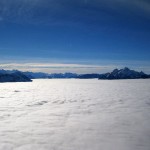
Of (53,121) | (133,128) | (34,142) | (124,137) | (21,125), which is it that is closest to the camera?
(34,142)

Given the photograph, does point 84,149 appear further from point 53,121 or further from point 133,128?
point 53,121

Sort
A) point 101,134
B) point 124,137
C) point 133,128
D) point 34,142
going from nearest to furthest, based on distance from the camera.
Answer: point 34,142 → point 124,137 → point 101,134 → point 133,128

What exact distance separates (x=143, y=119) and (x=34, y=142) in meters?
6.94

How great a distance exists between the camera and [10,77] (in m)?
197

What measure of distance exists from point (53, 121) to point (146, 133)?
16.7ft

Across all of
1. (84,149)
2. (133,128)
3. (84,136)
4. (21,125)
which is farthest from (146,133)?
(21,125)

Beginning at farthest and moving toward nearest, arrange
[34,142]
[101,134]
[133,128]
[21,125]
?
1. [21,125]
2. [133,128]
3. [101,134]
4. [34,142]

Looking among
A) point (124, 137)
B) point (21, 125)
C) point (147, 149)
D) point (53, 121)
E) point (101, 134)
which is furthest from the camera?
point (53, 121)

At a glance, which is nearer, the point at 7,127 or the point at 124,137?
the point at 124,137

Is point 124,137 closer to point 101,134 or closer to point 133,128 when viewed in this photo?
point 101,134

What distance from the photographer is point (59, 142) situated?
319 inches

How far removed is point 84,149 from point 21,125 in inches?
188

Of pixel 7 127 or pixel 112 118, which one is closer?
pixel 7 127

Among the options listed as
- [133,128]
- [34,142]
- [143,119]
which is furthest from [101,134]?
[143,119]
